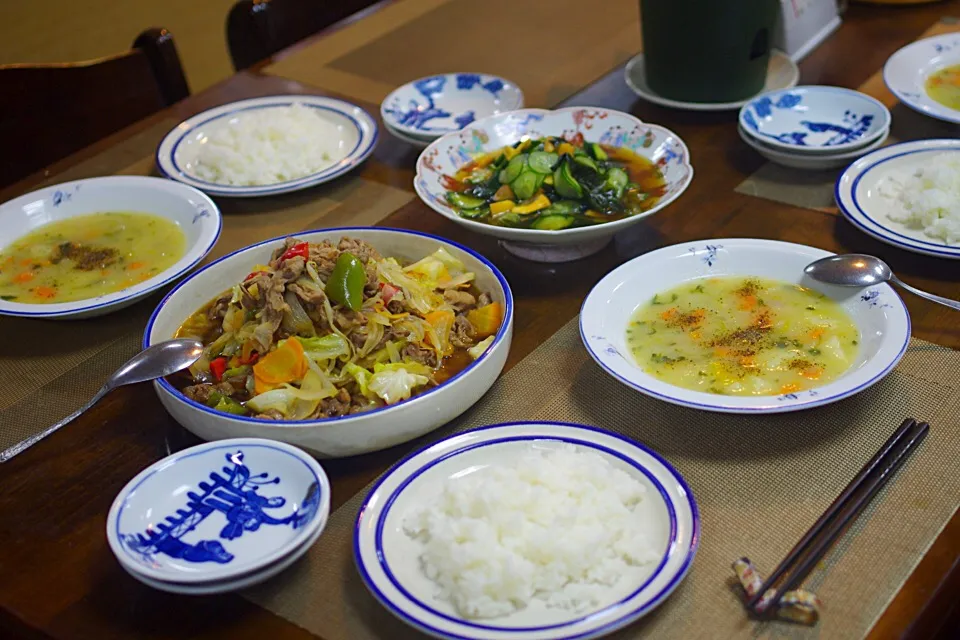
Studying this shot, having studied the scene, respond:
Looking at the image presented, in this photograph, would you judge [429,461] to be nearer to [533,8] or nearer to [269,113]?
[269,113]

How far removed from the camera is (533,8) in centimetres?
328

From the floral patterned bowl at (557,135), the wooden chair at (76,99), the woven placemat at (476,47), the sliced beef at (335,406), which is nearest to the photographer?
the sliced beef at (335,406)

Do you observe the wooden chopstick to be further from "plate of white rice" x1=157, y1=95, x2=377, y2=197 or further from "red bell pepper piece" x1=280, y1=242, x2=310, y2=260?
"plate of white rice" x1=157, y1=95, x2=377, y2=197

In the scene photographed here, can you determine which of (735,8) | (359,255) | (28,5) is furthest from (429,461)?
(28,5)

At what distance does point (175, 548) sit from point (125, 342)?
28.4 inches

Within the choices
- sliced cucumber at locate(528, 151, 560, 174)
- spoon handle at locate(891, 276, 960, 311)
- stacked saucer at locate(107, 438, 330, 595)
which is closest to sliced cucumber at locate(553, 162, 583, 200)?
sliced cucumber at locate(528, 151, 560, 174)

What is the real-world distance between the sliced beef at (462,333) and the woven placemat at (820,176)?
87 centimetres

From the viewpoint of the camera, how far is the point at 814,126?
7.85ft

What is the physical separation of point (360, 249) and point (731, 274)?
705mm

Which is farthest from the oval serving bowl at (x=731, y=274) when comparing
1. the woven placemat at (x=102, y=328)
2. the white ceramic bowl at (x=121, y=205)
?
the white ceramic bowl at (x=121, y=205)

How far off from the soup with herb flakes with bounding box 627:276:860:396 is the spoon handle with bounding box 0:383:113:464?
91 centimetres

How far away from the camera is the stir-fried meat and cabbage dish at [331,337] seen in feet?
5.04

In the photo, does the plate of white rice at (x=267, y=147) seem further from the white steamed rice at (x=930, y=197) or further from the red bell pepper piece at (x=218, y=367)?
the white steamed rice at (x=930, y=197)

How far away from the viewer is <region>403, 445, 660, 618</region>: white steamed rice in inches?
45.3
